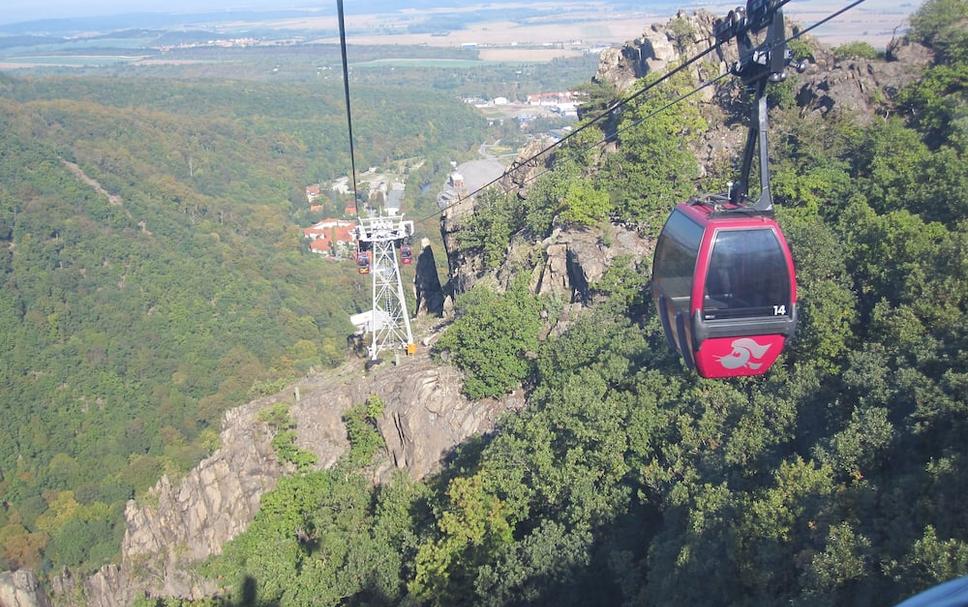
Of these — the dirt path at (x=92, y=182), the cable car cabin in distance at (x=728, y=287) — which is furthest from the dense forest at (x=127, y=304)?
the cable car cabin in distance at (x=728, y=287)

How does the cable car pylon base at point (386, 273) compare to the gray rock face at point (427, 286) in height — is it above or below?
above

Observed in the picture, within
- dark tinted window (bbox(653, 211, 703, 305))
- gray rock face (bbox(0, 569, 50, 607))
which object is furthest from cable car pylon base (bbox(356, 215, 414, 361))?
dark tinted window (bbox(653, 211, 703, 305))

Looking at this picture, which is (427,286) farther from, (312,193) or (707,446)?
(312,193)

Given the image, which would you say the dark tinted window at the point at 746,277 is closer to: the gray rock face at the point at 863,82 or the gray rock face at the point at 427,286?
the gray rock face at the point at 863,82

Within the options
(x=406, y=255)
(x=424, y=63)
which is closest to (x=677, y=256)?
(x=406, y=255)

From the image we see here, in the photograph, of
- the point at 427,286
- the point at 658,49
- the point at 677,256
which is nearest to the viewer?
the point at 677,256

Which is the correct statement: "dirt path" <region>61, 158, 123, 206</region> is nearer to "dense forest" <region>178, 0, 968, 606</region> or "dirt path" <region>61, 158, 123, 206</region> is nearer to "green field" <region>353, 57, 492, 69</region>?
"dense forest" <region>178, 0, 968, 606</region>
